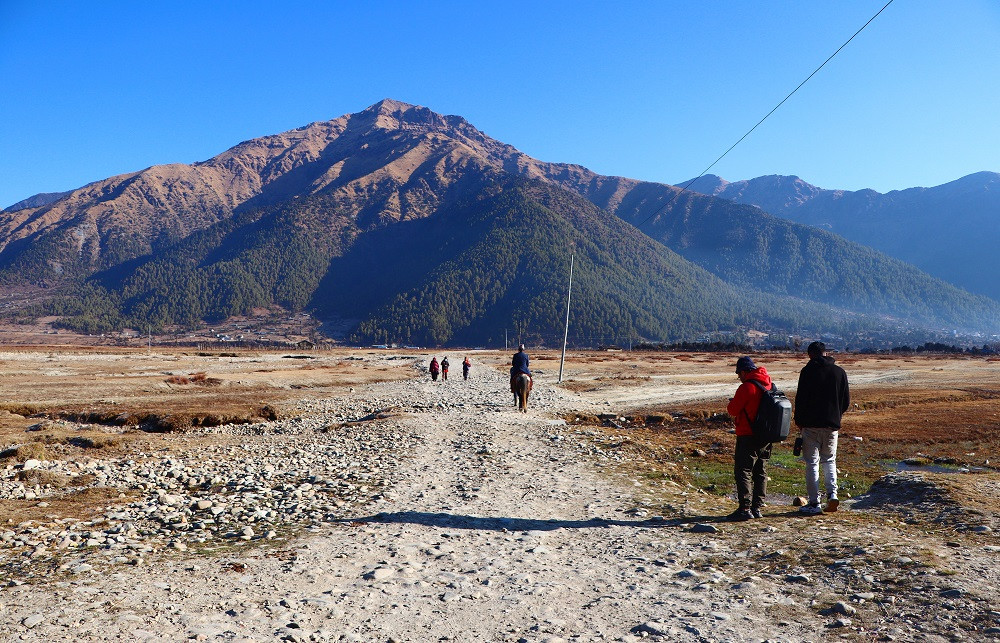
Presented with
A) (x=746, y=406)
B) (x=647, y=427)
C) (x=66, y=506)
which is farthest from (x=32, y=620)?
(x=647, y=427)

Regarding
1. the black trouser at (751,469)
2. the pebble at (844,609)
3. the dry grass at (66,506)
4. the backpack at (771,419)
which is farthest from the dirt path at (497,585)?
the dry grass at (66,506)

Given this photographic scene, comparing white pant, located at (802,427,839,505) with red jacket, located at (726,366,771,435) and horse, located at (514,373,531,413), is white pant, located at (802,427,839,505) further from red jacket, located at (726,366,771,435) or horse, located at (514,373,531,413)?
horse, located at (514,373,531,413)

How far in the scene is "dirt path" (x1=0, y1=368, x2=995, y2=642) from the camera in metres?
5.08

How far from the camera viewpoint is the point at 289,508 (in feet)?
30.8

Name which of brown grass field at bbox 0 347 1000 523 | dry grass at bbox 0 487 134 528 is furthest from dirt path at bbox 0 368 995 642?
brown grass field at bbox 0 347 1000 523

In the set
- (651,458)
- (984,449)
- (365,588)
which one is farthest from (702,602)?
(984,449)

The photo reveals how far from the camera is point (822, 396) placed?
29.6 feet

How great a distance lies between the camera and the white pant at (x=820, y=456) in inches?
353

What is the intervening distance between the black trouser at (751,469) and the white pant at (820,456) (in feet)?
2.36

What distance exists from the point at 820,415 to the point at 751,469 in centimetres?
138

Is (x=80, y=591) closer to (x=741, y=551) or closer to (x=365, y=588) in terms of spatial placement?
(x=365, y=588)

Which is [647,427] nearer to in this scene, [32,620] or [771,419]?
[771,419]

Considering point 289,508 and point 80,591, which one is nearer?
point 80,591

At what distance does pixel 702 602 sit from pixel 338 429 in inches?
636
